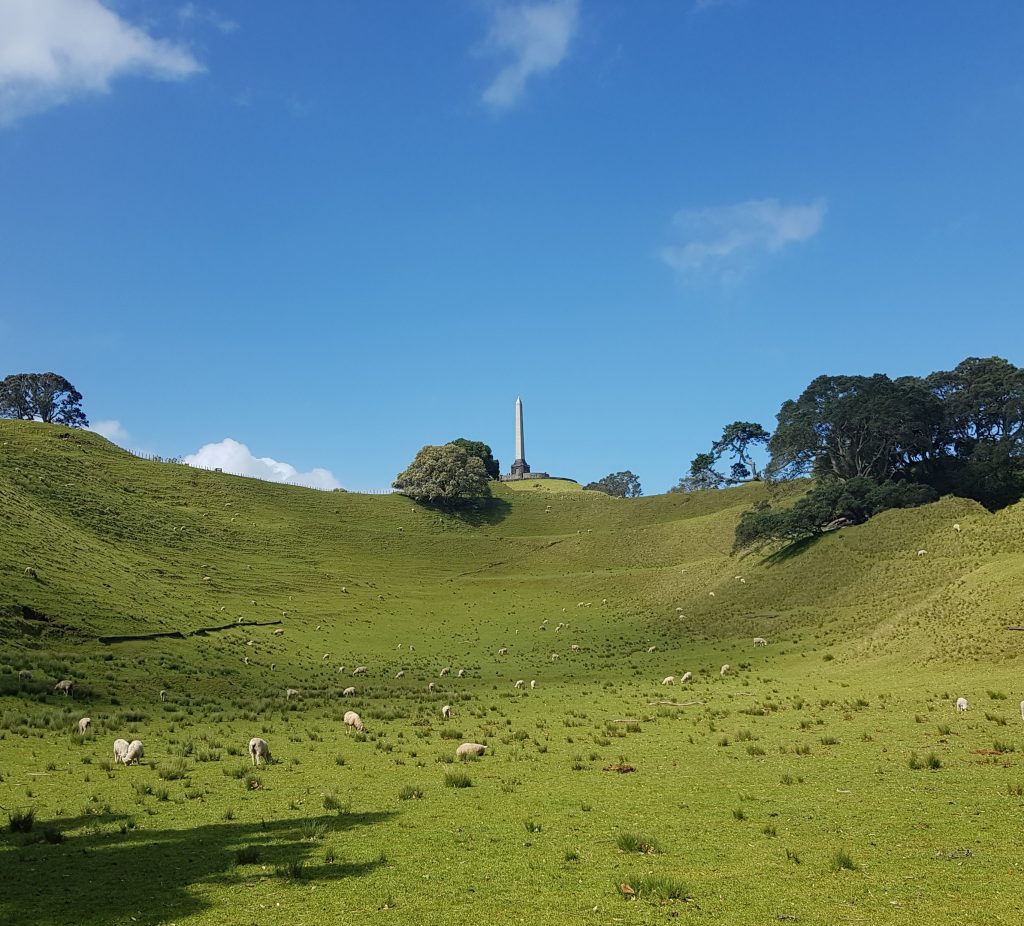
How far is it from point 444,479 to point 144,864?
129 m

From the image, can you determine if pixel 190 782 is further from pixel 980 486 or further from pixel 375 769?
pixel 980 486

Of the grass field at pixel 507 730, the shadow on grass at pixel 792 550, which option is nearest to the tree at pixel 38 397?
the grass field at pixel 507 730

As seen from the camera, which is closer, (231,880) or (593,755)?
(231,880)

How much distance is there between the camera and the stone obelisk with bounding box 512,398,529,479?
19538 cm

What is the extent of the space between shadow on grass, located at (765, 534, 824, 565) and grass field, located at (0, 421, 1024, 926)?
0.69m

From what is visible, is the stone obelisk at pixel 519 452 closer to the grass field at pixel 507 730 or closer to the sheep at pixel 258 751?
the grass field at pixel 507 730

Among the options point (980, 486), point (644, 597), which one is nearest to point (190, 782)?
point (644, 597)

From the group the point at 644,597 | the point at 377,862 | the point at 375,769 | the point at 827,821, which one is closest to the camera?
the point at 377,862

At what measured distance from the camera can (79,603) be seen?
59125 mm

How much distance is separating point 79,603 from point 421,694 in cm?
3110

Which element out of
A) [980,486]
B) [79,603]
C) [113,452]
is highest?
[113,452]

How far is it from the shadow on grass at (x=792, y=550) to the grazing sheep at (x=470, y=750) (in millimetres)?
64195

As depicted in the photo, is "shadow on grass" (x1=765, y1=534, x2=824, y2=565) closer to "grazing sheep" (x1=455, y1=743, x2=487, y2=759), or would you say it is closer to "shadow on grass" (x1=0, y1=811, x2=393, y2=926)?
"grazing sheep" (x1=455, y1=743, x2=487, y2=759)

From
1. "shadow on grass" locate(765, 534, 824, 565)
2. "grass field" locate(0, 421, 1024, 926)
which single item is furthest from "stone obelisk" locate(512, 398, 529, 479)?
"shadow on grass" locate(765, 534, 824, 565)
